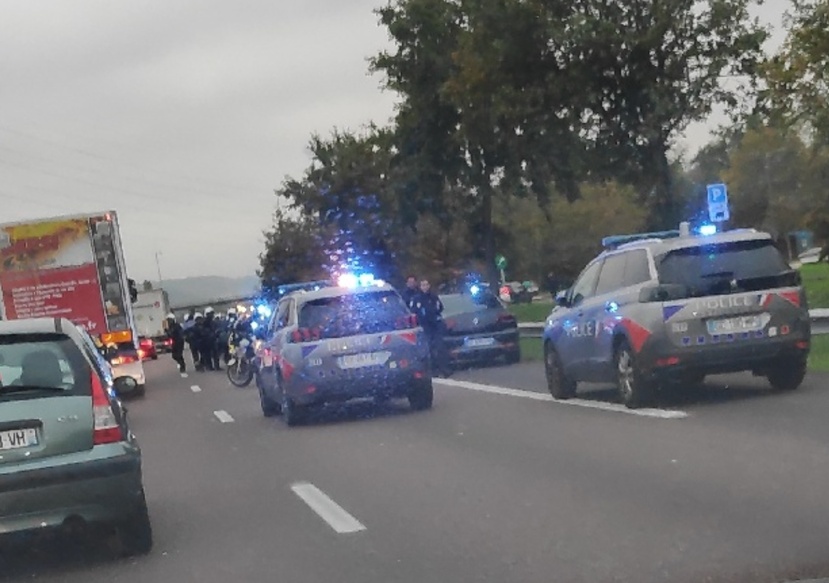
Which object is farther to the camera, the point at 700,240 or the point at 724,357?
the point at 700,240

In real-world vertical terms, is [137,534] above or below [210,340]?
below

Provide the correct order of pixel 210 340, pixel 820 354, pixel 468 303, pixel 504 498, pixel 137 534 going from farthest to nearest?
pixel 210 340 → pixel 468 303 → pixel 820 354 → pixel 504 498 → pixel 137 534

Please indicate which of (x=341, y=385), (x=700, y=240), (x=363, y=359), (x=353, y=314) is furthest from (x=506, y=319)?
(x=700, y=240)

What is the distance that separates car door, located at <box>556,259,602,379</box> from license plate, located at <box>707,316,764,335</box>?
6.62 ft

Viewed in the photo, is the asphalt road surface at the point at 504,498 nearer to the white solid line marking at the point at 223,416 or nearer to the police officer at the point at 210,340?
the white solid line marking at the point at 223,416

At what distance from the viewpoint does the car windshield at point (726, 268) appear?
1528cm

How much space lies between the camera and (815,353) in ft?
68.3

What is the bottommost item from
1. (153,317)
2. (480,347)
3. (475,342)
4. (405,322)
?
(480,347)

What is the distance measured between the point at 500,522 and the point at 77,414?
2.67 meters

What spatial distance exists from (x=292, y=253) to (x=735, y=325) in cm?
4845

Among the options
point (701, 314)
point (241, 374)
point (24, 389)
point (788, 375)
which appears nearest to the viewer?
point (24, 389)

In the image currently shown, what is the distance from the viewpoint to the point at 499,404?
59.9 feet

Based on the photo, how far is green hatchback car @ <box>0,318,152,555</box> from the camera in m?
8.52

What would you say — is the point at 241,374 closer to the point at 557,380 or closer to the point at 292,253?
the point at 557,380
